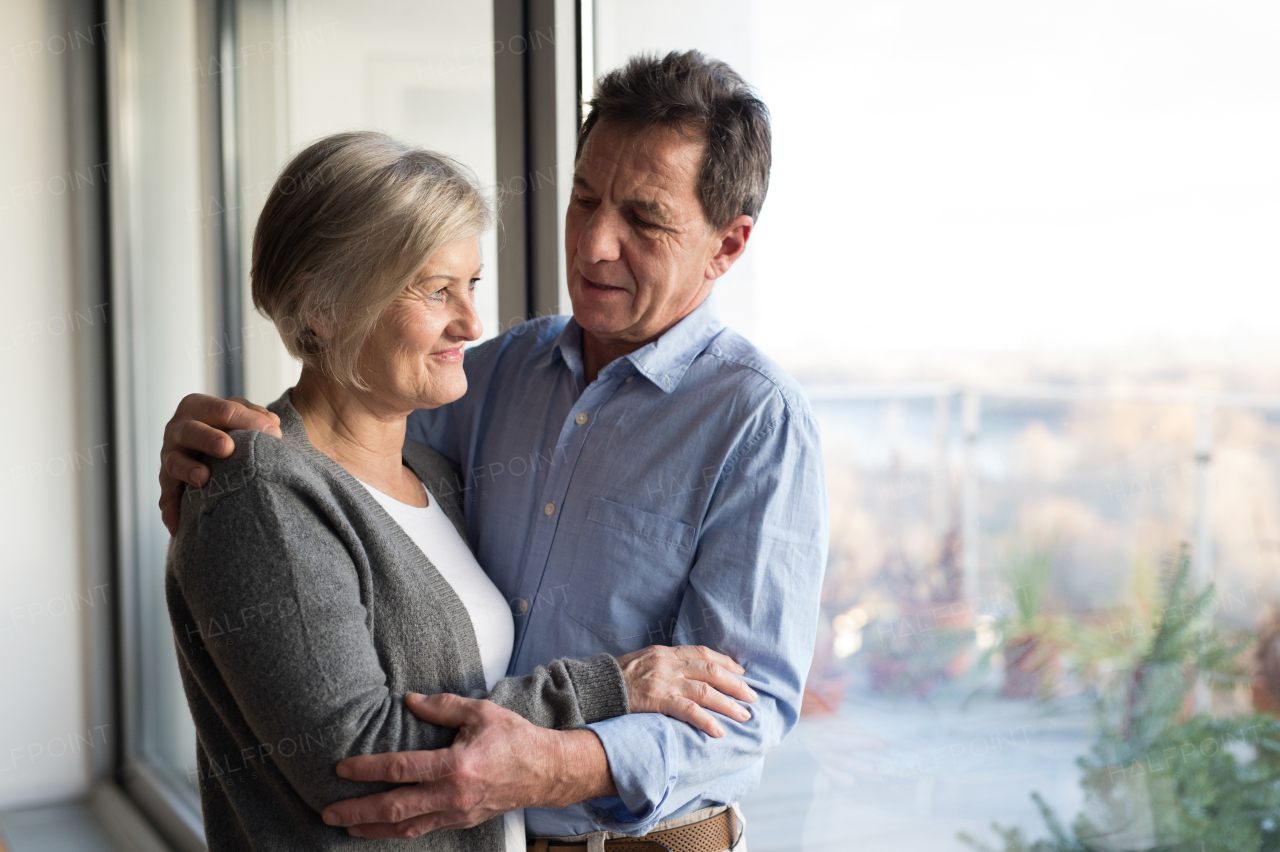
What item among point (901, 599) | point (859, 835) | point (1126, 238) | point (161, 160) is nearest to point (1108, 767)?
point (901, 599)

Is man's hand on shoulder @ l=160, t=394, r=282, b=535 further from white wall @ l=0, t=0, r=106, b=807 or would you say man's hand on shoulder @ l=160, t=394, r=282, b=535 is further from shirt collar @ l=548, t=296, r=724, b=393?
white wall @ l=0, t=0, r=106, b=807

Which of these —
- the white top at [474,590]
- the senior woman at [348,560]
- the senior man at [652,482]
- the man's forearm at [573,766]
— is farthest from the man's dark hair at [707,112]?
the man's forearm at [573,766]

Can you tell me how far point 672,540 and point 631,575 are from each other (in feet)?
0.23

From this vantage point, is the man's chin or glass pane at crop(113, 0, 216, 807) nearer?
the man's chin

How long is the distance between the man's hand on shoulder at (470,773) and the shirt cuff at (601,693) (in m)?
0.03

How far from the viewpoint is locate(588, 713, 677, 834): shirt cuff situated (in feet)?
3.59

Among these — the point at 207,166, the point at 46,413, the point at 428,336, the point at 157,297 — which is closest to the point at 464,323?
the point at 428,336

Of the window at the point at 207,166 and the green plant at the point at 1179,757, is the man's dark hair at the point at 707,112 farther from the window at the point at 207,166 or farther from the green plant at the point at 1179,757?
the green plant at the point at 1179,757

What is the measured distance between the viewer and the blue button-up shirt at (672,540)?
1.18m

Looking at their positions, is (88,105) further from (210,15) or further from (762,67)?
(762,67)

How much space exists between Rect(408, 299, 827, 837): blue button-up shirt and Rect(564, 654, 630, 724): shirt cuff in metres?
0.02

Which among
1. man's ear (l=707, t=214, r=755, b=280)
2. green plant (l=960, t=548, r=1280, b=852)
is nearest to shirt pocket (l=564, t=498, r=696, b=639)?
man's ear (l=707, t=214, r=755, b=280)

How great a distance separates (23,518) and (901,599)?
3121mm

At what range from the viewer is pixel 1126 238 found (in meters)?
1.12
